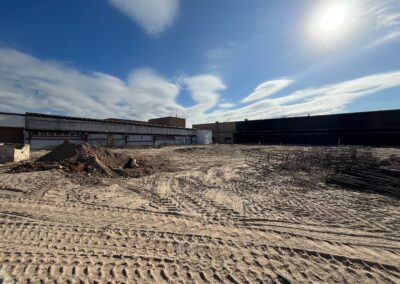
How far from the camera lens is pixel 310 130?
45688 millimetres

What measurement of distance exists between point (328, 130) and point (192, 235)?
4859 centimetres

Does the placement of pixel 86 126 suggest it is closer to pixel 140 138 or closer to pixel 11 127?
pixel 11 127

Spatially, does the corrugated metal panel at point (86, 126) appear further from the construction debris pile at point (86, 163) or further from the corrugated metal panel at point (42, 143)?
the construction debris pile at point (86, 163)

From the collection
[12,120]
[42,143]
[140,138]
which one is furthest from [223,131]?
[12,120]

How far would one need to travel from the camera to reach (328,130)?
43.6 m

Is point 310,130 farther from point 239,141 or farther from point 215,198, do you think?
point 215,198

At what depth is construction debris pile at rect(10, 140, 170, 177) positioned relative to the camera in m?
9.98

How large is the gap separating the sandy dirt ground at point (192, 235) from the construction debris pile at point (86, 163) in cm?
194


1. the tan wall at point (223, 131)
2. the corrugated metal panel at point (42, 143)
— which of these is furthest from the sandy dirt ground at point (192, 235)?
the tan wall at point (223, 131)

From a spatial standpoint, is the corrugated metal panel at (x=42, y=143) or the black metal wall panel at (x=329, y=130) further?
the black metal wall panel at (x=329, y=130)

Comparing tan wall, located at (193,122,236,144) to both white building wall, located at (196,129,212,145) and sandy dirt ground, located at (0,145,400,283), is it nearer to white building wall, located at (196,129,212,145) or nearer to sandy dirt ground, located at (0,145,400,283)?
white building wall, located at (196,129,212,145)

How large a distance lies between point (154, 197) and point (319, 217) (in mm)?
5261

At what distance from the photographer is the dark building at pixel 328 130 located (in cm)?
3762

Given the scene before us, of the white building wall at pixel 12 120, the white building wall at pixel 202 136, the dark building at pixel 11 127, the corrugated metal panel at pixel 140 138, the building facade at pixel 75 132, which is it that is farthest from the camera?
the white building wall at pixel 202 136
